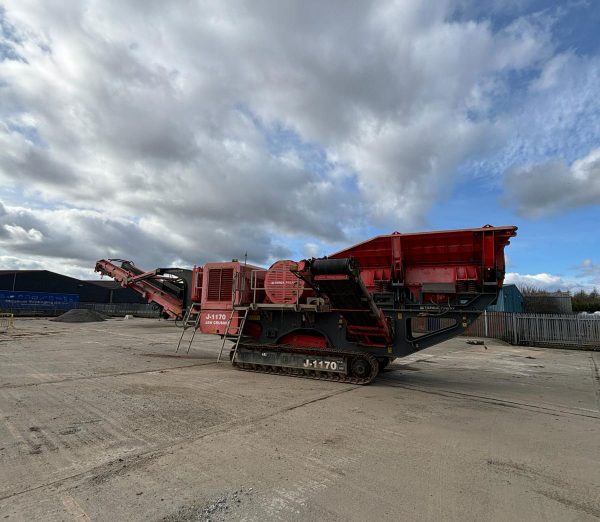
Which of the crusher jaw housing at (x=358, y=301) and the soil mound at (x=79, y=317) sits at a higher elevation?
the crusher jaw housing at (x=358, y=301)

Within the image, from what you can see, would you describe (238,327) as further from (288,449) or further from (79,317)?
(79,317)

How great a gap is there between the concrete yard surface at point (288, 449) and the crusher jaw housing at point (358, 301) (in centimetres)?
77

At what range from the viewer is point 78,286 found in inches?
2245

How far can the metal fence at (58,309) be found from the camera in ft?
132

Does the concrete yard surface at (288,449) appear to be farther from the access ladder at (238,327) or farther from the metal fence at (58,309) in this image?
the metal fence at (58,309)

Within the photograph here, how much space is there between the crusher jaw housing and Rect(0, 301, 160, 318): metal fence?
3118 centimetres

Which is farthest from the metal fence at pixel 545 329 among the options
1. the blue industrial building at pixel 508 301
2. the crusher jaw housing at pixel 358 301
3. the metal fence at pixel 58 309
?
the metal fence at pixel 58 309

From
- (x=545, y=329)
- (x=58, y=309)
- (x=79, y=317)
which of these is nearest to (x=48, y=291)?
(x=58, y=309)

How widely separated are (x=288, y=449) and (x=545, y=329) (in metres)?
20.9

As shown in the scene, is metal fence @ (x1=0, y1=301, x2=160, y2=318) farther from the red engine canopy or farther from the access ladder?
the red engine canopy

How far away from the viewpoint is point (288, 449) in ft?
14.9

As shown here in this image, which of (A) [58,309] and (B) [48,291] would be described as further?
(B) [48,291]

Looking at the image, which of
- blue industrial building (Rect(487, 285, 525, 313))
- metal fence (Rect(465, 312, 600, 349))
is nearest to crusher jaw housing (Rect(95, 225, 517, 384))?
metal fence (Rect(465, 312, 600, 349))

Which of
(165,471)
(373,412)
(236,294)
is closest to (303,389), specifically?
(373,412)
